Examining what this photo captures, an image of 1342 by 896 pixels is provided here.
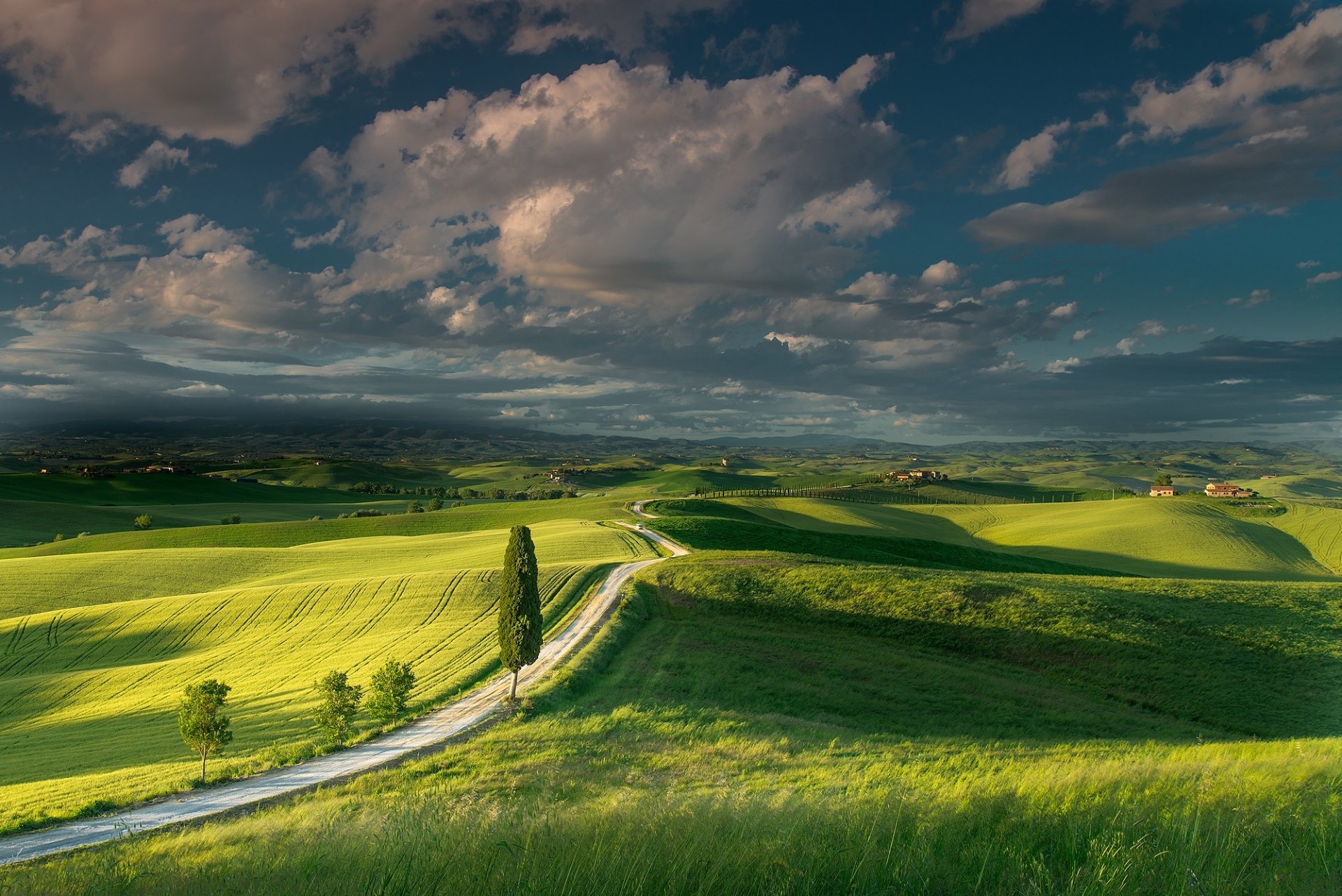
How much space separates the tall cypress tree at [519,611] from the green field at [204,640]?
3.80 meters

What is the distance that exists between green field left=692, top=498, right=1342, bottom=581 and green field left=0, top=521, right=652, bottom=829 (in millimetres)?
53849

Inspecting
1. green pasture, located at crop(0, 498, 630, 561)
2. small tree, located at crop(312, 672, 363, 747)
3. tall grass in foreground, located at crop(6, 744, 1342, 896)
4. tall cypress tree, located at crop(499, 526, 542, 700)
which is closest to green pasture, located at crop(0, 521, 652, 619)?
green pasture, located at crop(0, 498, 630, 561)

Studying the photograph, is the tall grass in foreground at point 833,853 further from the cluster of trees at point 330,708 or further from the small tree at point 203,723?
the cluster of trees at point 330,708

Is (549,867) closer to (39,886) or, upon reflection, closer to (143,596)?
(39,886)

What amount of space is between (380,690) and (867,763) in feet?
Result: 55.0

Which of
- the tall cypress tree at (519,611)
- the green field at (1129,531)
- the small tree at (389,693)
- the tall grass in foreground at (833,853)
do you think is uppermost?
the tall grass in foreground at (833,853)

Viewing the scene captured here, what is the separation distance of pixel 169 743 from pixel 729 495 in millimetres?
131302

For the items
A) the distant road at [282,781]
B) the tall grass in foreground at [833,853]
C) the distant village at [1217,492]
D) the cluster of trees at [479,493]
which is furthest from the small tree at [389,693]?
the distant village at [1217,492]

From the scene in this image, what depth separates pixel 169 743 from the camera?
25.7m

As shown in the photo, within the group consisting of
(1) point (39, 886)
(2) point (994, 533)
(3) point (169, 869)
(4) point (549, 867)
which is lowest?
(2) point (994, 533)

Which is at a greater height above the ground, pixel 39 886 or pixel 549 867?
pixel 549 867

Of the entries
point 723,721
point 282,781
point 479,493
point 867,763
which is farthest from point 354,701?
point 479,493

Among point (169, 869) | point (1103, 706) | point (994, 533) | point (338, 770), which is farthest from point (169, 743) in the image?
point (994, 533)

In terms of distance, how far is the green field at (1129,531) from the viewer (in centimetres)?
8850
